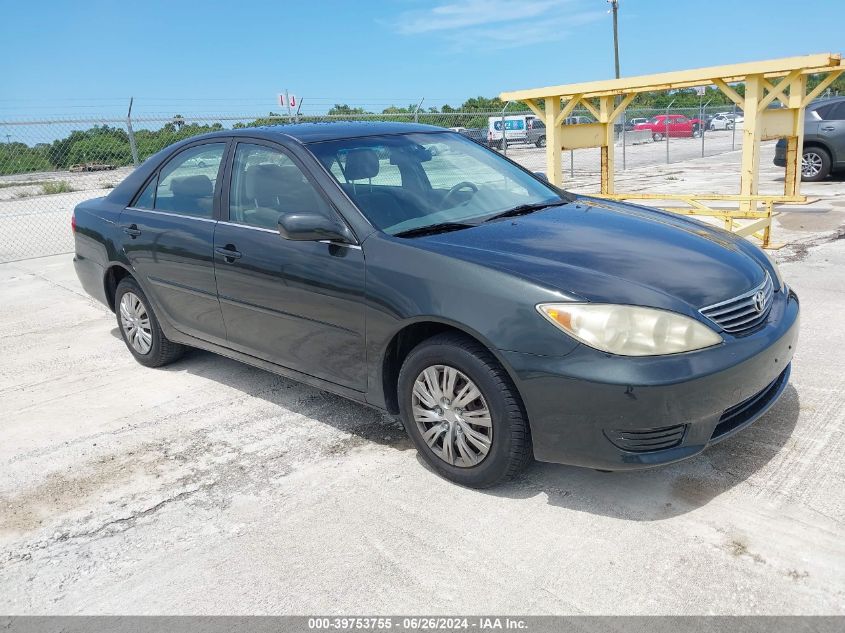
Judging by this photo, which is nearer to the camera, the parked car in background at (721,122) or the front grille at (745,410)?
the front grille at (745,410)

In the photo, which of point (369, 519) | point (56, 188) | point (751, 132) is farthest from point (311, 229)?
point (56, 188)

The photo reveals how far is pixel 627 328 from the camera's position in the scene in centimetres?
271

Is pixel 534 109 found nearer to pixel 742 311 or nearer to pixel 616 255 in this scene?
pixel 616 255

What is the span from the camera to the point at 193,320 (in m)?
4.49

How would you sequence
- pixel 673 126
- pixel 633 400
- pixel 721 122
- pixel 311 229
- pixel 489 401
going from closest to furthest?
1. pixel 633 400
2. pixel 489 401
3. pixel 311 229
4. pixel 673 126
5. pixel 721 122

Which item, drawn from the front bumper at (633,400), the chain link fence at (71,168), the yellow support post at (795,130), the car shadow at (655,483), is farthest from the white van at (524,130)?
the front bumper at (633,400)

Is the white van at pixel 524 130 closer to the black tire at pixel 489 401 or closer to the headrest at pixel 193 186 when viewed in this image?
the headrest at pixel 193 186

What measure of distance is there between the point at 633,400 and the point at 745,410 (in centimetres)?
70

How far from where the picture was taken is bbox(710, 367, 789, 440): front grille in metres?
2.92

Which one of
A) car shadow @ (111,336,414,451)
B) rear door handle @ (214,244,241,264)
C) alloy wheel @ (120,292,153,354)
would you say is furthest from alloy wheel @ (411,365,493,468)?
alloy wheel @ (120,292,153,354)

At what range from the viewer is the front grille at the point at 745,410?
2.92 m

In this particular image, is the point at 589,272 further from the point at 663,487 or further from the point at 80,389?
the point at 80,389

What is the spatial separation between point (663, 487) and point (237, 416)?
93.0 inches

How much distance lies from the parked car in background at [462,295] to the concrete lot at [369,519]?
286mm
